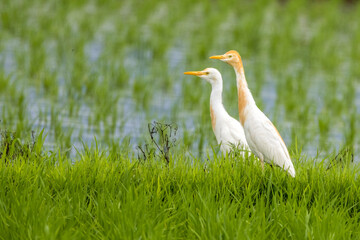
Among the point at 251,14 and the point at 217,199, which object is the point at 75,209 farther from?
the point at 251,14

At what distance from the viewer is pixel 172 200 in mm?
3973

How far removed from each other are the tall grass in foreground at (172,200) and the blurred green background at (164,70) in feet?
3.64

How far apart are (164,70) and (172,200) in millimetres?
5539

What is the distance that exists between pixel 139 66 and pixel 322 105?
9.89ft

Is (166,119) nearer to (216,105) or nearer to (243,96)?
(216,105)

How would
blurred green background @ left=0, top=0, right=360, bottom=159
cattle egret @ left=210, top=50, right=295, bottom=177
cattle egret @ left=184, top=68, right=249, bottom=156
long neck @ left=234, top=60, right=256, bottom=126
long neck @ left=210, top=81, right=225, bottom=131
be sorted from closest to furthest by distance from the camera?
1. cattle egret @ left=210, top=50, right=295, bottom=177
2. long neck @ left=234, top=60, right=256, bottom=126
3. cattle egret @ left=184, top=68, right=249, bottom=156
4. long neck @ left=210, top=81, right=225, bottom=131
5. blurred green background @ left=0, top=0, right=360, bottom=159

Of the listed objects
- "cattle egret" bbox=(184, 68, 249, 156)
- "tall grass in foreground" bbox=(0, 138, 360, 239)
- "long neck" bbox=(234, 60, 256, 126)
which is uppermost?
"long neck" bbox=(234, 60, 256, 126)

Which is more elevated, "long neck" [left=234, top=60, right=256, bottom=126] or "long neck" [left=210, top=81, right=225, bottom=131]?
"long neck" [left=234, top=60, right=256, bottom=126]

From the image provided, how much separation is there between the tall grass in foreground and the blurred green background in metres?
1.11

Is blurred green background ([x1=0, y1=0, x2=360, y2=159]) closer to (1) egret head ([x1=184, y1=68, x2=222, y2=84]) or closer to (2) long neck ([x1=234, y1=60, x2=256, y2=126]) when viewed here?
(1) egret head ([x1=184, y1=68, x2=222, y2=84])

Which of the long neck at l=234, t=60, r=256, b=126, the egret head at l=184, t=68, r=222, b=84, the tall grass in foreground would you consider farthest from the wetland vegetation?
the egret head at l=184, t=68, r=222, b=84

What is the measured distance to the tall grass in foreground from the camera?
3.54 metres

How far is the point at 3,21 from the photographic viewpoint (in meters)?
11.8

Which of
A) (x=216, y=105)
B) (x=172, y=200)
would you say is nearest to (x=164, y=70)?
(x=216, y=105)
